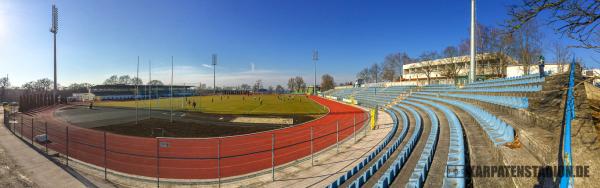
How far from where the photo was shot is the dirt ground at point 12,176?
964cm

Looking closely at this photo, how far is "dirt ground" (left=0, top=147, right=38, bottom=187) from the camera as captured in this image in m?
9.64

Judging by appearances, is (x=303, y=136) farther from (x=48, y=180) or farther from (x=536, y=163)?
(x=536, y=163)

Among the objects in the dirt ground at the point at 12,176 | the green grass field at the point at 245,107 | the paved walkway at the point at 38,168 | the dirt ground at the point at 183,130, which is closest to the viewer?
the dirt ground at the point at 12,176

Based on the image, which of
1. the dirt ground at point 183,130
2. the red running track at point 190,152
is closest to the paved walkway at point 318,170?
the red running track at point 190,152

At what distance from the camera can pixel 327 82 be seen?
14025 centimetres

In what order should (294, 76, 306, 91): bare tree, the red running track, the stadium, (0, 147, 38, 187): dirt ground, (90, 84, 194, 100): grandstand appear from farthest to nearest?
(294, 76, 306, 91): bare tree, (90, 84, 194, 100): grandstand, the red running track, (0, 147, 38, 187): dirt ground, the stadium

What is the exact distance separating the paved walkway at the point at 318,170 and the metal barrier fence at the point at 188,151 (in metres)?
0.84

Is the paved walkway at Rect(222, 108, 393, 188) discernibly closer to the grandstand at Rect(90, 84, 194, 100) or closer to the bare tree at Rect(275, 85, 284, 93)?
the grandstand at Rect(90, 84, 194, 100)

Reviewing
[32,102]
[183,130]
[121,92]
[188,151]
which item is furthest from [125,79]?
[188,151]

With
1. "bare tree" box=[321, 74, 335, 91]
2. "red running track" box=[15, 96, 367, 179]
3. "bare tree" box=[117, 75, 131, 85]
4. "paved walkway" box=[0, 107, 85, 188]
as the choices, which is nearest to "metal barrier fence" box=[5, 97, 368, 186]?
"red running track" box=[15, 96, 367, 179]

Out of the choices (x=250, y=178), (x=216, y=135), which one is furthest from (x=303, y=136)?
Answer: (x=250, y=178)

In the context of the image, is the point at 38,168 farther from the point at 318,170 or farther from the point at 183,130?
the point at 318,170

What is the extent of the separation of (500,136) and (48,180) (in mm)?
17210

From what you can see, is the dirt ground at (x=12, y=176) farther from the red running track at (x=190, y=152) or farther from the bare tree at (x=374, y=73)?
the bare tree at (x=374, y=73)
